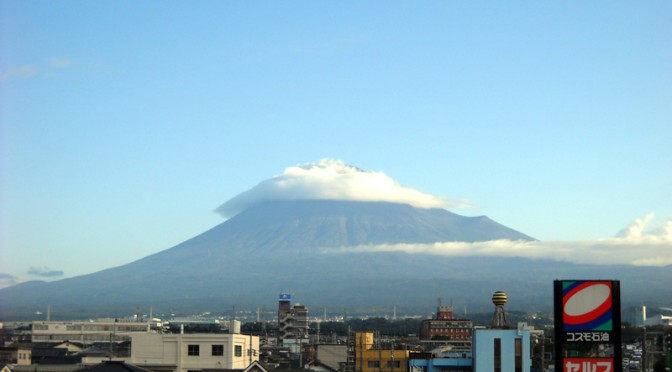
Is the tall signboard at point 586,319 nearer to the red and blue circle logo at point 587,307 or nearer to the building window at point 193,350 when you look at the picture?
the red and blue circle logo at point 587,307

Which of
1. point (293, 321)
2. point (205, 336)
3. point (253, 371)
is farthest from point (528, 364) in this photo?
point (293, 321)

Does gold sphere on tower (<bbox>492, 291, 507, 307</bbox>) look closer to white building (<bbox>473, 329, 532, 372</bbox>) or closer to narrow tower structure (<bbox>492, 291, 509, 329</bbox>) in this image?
narrow tower structure (<bbox>492, 291, 509, 329</bbox>)

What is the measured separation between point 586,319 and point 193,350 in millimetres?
40160

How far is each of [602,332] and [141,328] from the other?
129 meters

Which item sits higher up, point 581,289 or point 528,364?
point 581,289

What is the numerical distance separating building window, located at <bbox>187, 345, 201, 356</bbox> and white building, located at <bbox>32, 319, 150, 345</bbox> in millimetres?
78024

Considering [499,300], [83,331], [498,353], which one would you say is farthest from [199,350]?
[83,331]

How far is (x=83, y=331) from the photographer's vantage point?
160000 mm

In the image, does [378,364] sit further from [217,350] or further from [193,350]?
[193,350]

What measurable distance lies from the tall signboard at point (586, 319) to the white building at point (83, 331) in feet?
386

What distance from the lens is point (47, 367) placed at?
59.2 m

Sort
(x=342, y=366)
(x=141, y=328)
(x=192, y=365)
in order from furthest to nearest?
(x=141, y=328)
(x=342, y=366)
(x=192, y=365)

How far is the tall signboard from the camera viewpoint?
104 ft

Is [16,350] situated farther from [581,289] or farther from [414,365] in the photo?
[581,289]
